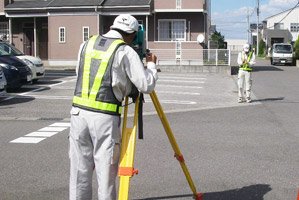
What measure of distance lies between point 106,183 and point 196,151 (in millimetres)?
3874

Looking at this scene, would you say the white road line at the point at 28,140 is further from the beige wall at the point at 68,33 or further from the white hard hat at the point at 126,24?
the beige wall at the point at 68,33

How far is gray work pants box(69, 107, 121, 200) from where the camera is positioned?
11.8 feet

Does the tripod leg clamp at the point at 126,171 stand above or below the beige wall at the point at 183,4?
below

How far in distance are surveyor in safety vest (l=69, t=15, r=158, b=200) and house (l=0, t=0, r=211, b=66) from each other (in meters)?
24.4

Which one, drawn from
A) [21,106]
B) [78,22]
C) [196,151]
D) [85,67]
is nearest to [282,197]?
[196,151]

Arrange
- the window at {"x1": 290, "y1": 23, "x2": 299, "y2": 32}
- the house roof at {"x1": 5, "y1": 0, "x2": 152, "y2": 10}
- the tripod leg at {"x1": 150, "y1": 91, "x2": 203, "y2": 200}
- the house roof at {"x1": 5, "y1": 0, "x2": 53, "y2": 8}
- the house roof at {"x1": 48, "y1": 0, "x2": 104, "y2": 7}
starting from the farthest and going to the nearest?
1. the window at {"x1": 290, "y1": 23, "x2": 299, "y2": 32}
2. the house roof at {"x1": 5, "y1": 0, "x2": 53, "y2": 8}
3. the house roof at {"x1": 48, "y1": 0, "x2": 104, "y2": 7}
4. the house roof at {"x1": 5, "y1": 0, "x2": 152, "y2": 10}
5. the tripod leg at {"x1": 150, "y1": 91, "x2": 203, "y2": 200}

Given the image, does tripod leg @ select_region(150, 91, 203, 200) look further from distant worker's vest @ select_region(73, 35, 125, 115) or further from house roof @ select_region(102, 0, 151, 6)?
house roof @ select_region(102, 0, 151, 6)

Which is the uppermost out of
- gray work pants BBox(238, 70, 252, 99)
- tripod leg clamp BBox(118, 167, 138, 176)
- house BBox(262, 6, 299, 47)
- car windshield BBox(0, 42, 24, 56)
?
house BBox(262, 6, 299, 47)

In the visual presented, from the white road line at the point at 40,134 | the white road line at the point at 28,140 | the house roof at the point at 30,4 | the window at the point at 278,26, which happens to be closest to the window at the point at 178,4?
the house roof at the point at 30,4

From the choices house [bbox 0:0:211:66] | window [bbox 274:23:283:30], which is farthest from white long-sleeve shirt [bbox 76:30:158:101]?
window [bbox 274:23:283:30]

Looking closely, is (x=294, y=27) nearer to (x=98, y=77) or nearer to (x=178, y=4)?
(x=178, y=4)

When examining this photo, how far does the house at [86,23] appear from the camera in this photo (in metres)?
28.5

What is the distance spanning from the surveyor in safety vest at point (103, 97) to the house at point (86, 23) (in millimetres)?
24381

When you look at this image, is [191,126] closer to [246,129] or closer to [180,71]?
[246,129]
